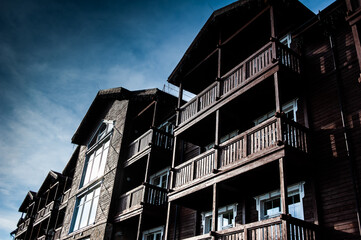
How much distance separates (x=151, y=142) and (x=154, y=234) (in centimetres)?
489

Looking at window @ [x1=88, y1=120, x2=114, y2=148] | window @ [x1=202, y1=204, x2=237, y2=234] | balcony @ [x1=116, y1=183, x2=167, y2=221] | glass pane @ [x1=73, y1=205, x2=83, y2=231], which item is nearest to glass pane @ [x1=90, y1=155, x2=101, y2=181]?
window @ [x1=88, y1=120, x2=114, y2=148]

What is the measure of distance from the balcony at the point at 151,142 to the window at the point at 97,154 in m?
4.35

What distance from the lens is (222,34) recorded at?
1778cm

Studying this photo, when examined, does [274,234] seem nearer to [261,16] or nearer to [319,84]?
[319,84]

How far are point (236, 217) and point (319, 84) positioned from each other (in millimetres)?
5996

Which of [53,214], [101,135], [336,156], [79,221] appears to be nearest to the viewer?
[336,156]

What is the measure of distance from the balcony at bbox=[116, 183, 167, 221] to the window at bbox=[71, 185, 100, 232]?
14.9ft

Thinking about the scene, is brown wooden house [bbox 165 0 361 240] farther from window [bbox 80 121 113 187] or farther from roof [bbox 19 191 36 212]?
roof [bbox 19 191 36 212]

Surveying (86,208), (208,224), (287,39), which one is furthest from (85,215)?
(287,39)

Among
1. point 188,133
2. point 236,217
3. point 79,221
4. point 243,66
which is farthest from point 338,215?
point 79,221

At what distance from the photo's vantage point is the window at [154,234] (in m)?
18.9

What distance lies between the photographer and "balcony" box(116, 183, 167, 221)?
1805cm

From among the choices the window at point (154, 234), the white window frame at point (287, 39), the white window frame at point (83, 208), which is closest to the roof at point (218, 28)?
the white window frame at point (287, 39)

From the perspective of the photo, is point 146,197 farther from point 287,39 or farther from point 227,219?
point 287,39
